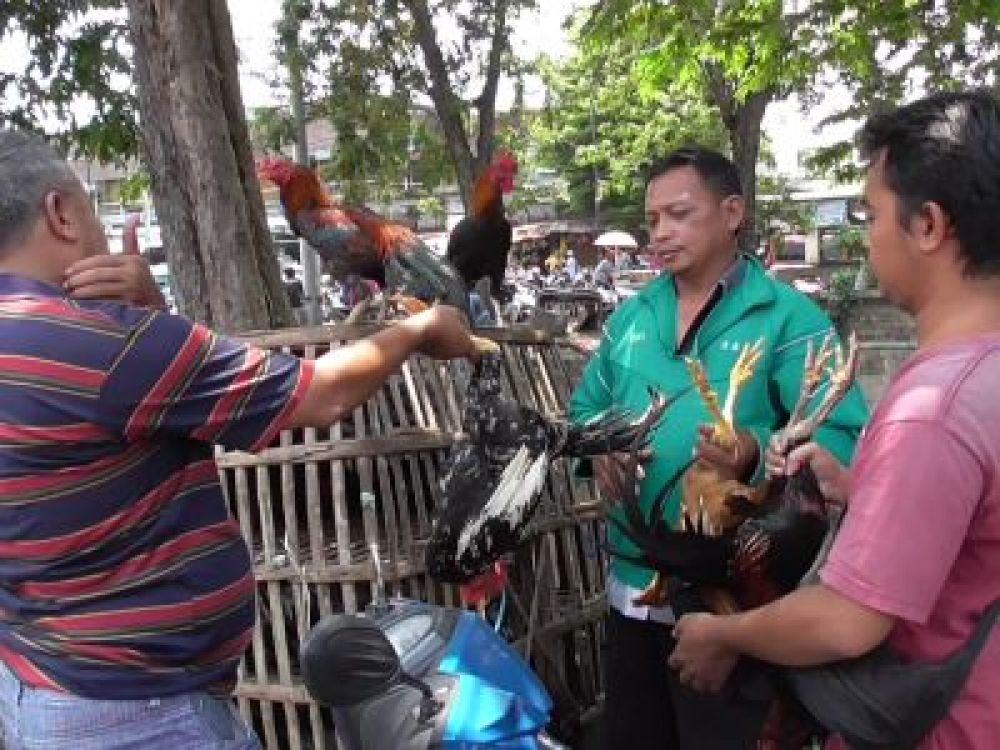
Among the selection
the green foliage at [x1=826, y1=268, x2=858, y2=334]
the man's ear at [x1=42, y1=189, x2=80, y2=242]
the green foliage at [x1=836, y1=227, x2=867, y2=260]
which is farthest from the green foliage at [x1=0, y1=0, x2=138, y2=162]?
the green foliage at [x1=836, y1=227, x2=867, y2=260]

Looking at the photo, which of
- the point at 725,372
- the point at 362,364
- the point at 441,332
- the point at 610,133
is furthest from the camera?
the point at 610,133

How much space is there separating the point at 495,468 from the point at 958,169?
0.99 metres

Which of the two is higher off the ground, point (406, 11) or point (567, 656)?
point (406, 11)

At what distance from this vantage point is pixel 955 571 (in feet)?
4.04

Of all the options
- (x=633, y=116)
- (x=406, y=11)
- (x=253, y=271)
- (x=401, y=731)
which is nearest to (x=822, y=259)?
(x=633, y=116)

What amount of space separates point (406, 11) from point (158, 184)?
29.4ft

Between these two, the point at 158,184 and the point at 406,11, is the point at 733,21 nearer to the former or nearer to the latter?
the point at 158,184

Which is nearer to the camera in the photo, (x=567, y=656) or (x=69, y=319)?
(x=69, y=319)

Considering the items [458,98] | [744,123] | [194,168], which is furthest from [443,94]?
[194,168]

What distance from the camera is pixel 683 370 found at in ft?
7.30

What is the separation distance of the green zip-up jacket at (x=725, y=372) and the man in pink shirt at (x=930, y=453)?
772 mm

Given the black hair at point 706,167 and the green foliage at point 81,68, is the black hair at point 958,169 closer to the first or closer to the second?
the black hair at point 706,167

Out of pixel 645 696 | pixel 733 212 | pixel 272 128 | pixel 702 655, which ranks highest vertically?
pixel 272 128

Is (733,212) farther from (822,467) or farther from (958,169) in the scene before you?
(958,169)
